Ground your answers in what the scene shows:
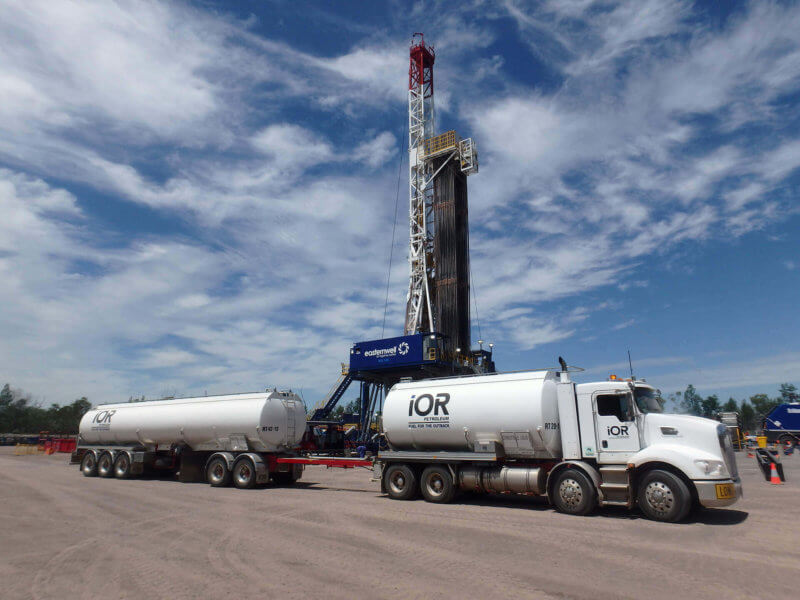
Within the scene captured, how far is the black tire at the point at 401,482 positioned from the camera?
15320 millimetres

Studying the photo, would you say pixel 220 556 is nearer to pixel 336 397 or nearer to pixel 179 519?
pixel 179 519

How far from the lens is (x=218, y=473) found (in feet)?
63.9

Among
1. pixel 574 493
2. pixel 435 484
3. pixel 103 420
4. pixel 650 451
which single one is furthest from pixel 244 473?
pixel 650 451

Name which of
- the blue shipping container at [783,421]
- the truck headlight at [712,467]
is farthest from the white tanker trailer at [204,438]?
the blue shipping container at [783,421]

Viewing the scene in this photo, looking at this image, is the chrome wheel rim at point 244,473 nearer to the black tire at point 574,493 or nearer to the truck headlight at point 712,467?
the black tire at point 574,493

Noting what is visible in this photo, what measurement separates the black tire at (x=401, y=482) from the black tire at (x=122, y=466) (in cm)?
1320

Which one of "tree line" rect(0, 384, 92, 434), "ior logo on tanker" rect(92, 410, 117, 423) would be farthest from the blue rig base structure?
"tree line" rect(0, 384, 92, 434)

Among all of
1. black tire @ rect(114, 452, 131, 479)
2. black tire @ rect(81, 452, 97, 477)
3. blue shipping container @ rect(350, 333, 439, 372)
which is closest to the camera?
black tire @ rect(114, 452, 131, 479)

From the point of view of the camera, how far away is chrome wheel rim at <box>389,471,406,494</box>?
15523mm

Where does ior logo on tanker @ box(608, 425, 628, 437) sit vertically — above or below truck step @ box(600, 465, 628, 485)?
above

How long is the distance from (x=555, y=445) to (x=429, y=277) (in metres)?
38.7

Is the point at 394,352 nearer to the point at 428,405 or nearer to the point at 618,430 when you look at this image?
the point at 428,405

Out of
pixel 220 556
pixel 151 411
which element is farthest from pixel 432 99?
pixel 220 556

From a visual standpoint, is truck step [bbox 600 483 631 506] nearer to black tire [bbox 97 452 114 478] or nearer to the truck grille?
the truck grille
